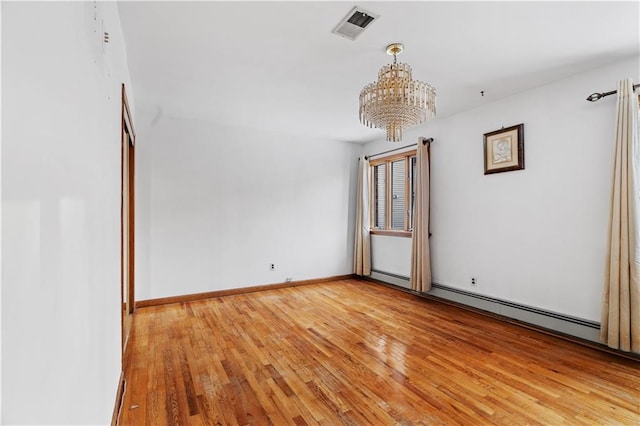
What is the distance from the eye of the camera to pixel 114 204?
1.94 metres

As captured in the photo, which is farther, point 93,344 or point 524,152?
point 524,152

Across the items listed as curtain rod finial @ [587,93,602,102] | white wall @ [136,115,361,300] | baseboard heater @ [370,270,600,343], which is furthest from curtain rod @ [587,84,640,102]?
white wall @ [136,115,361,300]

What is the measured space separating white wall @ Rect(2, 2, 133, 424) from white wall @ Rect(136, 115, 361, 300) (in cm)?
287

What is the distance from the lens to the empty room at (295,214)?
2.84 ft

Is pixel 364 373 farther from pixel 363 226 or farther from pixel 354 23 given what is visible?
pixel 363 226

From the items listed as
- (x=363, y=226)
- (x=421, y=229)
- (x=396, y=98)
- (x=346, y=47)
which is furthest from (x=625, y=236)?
(x=363, y=226)

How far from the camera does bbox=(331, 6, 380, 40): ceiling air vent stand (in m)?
2.02

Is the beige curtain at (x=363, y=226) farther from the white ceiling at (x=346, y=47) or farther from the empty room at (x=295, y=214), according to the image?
the white ceiling at (x=346, y=47)

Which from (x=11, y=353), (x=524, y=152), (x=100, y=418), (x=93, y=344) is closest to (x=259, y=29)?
(x=93, y=344)

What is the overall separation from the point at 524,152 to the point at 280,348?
3.30 m

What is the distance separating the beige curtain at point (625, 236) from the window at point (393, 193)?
2.44 metres

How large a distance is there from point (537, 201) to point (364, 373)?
2.59m

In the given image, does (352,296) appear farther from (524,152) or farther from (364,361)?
(524,152)

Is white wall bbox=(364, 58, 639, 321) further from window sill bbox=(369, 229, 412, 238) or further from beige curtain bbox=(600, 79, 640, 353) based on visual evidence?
window sill bbox=(369, 229, 412, 238)
